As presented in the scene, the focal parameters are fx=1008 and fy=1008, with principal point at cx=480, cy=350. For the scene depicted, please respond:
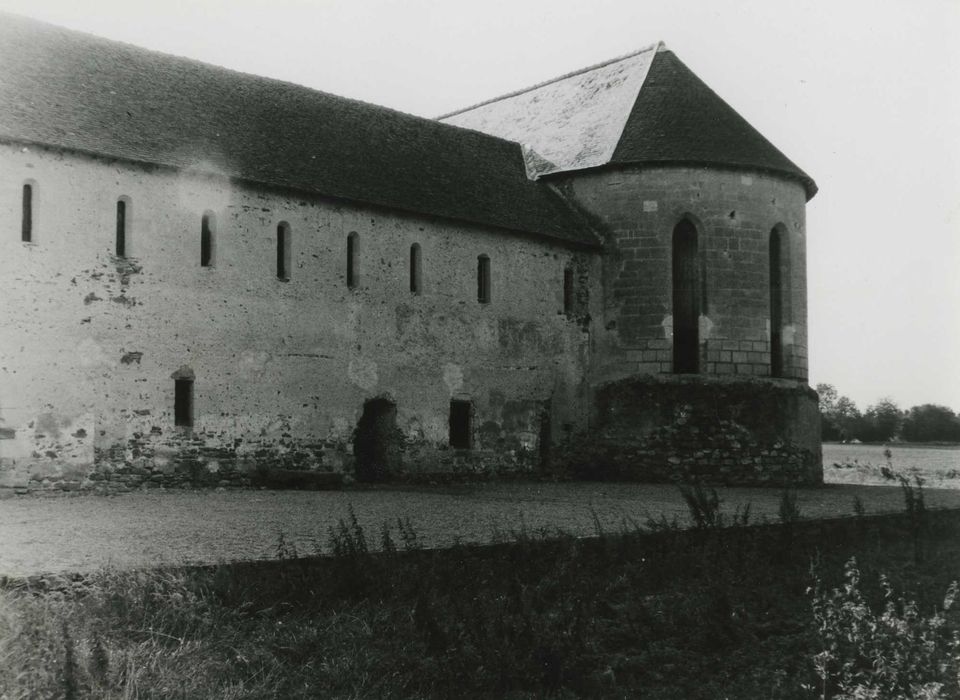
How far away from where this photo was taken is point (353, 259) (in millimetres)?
20266

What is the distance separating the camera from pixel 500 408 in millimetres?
22484

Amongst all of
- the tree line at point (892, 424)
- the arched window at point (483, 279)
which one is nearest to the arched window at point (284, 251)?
the arched window at point (483, 279)

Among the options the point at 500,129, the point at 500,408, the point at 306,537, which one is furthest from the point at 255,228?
the point at 500,129

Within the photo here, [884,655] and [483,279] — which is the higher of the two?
[483,279]

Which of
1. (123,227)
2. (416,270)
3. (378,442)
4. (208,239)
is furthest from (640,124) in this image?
(123,227)

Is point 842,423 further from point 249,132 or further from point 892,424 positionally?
point 249,132

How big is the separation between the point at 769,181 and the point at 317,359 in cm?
1189

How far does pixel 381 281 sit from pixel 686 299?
760 cm

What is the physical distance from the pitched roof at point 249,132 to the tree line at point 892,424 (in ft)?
72.0

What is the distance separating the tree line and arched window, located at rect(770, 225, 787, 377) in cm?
1692

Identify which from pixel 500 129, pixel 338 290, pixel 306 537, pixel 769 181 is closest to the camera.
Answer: pixel 306 537

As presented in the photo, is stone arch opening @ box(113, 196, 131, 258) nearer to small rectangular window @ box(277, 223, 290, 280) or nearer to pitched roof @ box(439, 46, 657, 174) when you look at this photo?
small rectangular window @ box(277, 223, 290, 280)

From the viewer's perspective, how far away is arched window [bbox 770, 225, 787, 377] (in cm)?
2441

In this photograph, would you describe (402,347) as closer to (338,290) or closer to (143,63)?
(338,290)
